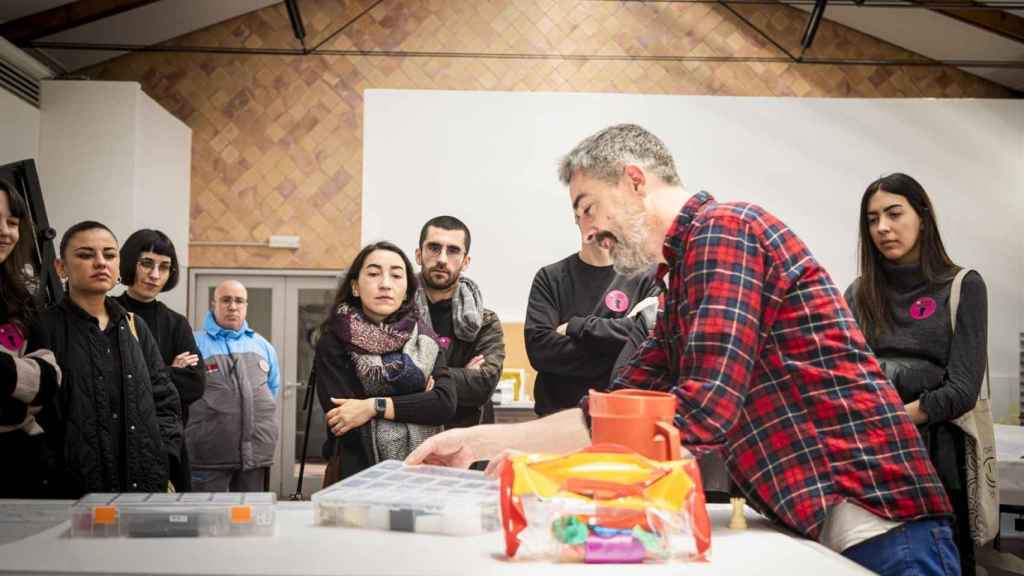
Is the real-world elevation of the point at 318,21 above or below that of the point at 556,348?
above

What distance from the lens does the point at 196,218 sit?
24.2 ft

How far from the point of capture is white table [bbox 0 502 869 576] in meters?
0.95

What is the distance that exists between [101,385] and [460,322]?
1133 millimetres

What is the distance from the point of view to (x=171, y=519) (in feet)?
3.64

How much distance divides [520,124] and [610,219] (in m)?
4.58

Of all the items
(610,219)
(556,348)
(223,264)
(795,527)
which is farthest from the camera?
(223,264)

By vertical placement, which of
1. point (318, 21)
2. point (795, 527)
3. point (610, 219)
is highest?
point (318, 21)

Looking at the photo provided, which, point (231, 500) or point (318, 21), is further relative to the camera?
point (318, 21)

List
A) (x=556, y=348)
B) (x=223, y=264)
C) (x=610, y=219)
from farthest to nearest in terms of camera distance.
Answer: (x=223, y=264) < (x=556, y=348) < (x=610, y=219)

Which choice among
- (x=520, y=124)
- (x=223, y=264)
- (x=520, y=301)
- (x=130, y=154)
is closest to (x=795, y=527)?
(x=520, y=301)

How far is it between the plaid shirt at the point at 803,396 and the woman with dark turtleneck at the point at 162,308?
256cm

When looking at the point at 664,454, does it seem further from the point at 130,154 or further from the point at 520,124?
the point at 130,154

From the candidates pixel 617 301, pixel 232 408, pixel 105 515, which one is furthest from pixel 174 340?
pixel 105 515

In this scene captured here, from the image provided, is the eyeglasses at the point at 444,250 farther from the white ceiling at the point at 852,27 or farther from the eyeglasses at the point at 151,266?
the white ceiling at the point at 852,27
